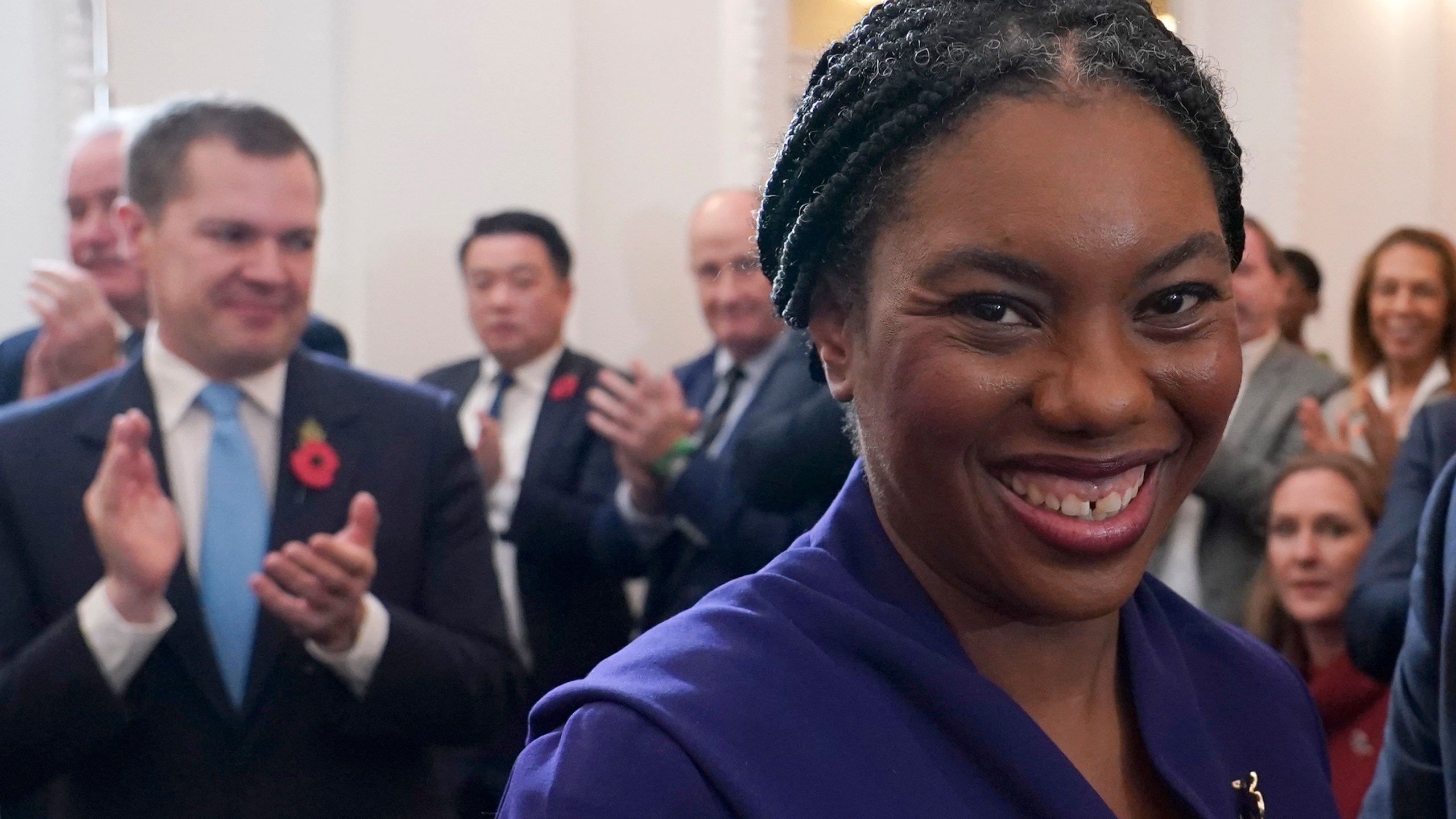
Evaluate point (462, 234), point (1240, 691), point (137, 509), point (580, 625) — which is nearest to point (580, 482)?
point (580, 625)

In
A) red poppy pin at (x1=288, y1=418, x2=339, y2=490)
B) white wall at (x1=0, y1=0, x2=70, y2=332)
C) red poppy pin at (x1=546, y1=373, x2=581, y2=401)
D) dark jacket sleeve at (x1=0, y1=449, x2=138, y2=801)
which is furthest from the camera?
white wall at (x1=0, y1=0, x2=70, y2=332)

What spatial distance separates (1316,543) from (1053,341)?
210 centimetres

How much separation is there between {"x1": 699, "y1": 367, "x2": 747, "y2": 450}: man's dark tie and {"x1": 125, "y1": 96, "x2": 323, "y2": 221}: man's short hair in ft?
4.00

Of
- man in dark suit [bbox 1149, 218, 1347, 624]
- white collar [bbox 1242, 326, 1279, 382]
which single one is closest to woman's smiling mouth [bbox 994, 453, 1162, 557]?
man in dark suit [bbox 1149, 218, 1347, 624]

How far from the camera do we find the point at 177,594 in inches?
84.5

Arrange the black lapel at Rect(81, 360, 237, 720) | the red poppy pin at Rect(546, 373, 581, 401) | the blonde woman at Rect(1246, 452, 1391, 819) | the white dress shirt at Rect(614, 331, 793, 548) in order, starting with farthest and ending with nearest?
the red poppy pin at Rect(546, 373, 581, 401) → the white dress shirt at Rect(614, 331, 793, 548) → the blonde woman at Rect(1246, 452, 1391, 819) → the black lapel at Rect(81, 360, 237, 720)

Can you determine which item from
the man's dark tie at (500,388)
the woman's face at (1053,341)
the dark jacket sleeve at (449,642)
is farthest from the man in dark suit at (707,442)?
the woman's face at (1053,341)

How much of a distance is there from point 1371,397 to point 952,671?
2.52m

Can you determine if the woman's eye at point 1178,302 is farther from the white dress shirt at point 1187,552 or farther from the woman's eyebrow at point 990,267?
the white dress shirt at point 1187,552

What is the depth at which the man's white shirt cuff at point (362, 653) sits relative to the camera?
2146mm

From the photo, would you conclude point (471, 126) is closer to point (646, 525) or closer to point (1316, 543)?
point (646, 525)

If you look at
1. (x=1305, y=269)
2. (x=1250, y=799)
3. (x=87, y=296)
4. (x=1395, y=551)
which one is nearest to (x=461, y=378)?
(x=87, y=296)

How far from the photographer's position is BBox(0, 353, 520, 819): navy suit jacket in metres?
2.03

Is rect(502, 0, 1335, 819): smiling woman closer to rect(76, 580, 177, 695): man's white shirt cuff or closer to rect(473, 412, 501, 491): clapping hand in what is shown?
rect(76, 580, 177, 695): man's white shirt cuff
